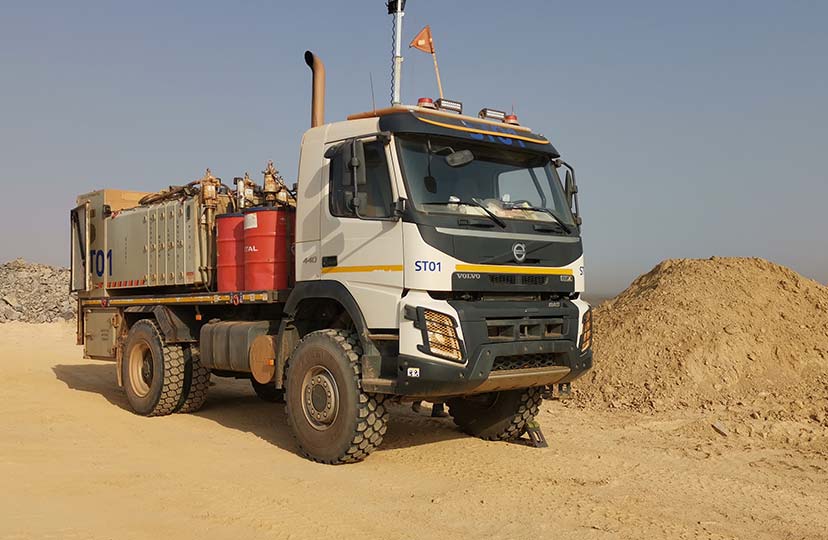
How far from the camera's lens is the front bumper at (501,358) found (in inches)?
259

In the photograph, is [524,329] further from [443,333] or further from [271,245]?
[271,245]

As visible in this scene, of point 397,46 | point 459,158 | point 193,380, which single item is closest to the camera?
point 459,158

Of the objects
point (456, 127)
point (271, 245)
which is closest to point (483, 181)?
point (456, 127)

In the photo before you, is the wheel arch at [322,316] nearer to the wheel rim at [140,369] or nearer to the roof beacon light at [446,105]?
the roof beacon light at [446,105]

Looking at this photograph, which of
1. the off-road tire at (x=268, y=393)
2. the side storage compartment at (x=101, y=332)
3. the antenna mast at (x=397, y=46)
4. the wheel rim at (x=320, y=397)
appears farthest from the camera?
the antenna mast at (x=397, y=46)

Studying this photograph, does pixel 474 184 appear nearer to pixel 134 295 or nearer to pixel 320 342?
pixel 320 342

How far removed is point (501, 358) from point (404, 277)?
1223 millimetres

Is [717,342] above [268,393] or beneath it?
above

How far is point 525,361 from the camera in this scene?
726cm

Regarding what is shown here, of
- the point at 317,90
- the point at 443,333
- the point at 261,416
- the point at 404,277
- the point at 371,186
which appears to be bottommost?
the point at 261,416

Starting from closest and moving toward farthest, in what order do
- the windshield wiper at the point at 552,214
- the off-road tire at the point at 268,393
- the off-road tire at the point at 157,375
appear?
the windshield wiper at the point at 552,214 → the off-road tire at the point at 157,375 → the off-road tire at the point at 268,393

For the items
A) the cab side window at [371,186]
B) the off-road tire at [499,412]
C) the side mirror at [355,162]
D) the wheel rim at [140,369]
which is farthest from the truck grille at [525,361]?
the wheel rim at [140,369]

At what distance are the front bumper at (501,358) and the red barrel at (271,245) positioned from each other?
8.04 ft

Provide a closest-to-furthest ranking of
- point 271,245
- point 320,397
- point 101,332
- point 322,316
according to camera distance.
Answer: point 320,397
point 322,316
point 271,245
point 101,332
